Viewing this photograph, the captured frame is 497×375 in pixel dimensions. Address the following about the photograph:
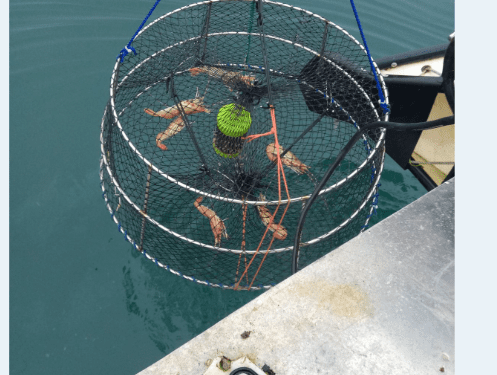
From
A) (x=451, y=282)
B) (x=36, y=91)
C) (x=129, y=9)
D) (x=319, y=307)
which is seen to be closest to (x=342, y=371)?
(x=319, y=307)

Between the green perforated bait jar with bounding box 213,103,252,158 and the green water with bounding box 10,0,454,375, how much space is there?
47.7 inches

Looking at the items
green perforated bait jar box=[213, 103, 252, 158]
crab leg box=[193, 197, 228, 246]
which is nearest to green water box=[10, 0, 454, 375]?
crab leg box=[193, 197, 228, 246]

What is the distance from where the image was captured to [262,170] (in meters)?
3.30

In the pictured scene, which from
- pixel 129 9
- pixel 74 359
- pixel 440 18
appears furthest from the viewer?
pixel 440 18

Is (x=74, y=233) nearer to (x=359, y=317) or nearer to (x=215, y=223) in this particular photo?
(x=215, y=223)

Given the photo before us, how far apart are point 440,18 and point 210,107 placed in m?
Answer: 4.95

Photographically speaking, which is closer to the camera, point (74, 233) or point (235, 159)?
point (235, 159)

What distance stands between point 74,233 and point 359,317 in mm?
2951

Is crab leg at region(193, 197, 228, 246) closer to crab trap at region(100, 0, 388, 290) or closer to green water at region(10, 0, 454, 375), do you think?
crab trap at region(100, 0, 388, 290)

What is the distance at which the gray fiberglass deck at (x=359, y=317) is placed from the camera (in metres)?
1.22

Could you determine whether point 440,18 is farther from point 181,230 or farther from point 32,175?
point 32,175

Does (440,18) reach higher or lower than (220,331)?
lower

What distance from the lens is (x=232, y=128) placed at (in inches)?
116

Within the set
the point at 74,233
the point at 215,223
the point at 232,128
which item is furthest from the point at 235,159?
the point at 74,233
